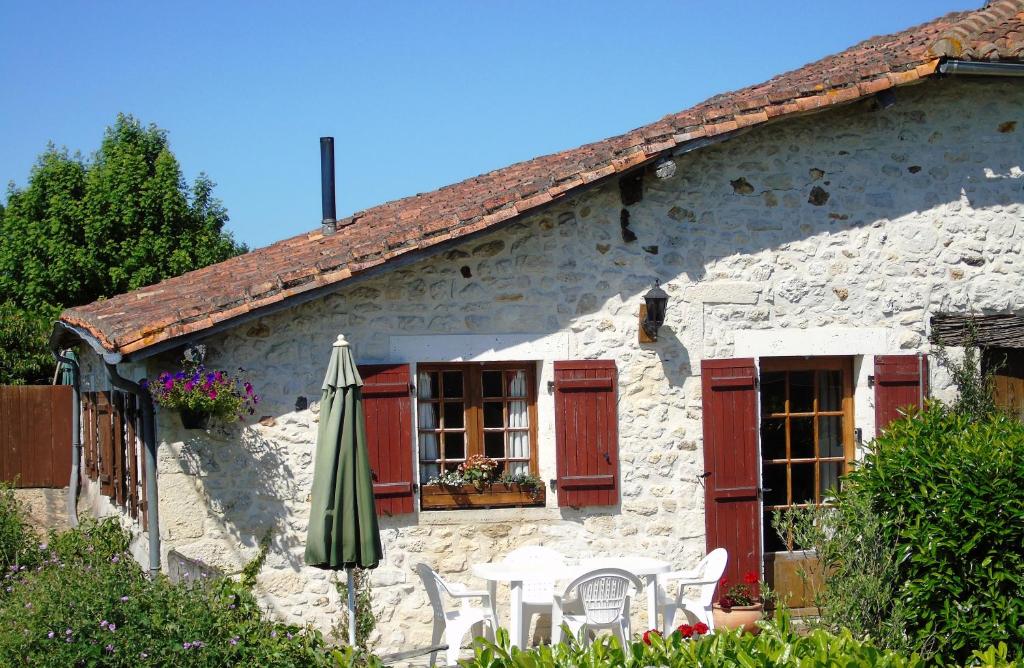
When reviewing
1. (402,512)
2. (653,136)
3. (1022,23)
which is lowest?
(402,512)

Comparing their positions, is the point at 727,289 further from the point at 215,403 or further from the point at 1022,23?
the point at 215,403

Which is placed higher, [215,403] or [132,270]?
[132,270]

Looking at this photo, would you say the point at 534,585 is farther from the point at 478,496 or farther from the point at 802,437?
the point at 802,437

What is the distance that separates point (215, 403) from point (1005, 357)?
598cm

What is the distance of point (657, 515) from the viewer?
8242 millimetres

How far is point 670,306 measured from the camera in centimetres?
833

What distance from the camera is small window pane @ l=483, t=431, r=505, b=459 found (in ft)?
26.9

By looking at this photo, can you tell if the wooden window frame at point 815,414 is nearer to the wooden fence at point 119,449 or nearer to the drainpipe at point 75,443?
the wooden fence at point 119,449

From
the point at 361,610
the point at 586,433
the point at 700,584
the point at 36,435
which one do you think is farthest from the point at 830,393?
the point at 36,435

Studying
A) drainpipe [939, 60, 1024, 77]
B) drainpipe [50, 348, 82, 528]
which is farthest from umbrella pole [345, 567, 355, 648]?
drainpipe [50, 348, 82, 528]

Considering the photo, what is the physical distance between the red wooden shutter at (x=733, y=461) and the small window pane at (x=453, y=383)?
177cm

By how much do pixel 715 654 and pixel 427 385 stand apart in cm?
441

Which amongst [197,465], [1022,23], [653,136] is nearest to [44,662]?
[197,465]

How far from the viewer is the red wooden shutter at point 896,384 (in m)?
8.55
